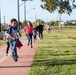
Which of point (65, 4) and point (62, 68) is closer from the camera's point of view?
point (62, 68)

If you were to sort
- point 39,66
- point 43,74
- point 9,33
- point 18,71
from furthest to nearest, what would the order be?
point 9,33, point 39,66, point 18,71, point 43,74

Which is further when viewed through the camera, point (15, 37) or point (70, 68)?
point (15, 37)

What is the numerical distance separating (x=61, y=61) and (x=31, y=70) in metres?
2.85

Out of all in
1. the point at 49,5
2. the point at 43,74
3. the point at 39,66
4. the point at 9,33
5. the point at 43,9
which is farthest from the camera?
the point at 43,9

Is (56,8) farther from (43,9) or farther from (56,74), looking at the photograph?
(56,74)

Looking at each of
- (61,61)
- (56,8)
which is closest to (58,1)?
(56,8)

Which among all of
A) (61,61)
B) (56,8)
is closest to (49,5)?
(56,8)

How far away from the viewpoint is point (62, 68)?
12.5 metres

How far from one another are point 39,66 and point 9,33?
2.00 metres

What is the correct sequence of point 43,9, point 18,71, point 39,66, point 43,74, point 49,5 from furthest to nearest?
point 43,9
point 49,5
point 39,66
point 18,71
point 43,74

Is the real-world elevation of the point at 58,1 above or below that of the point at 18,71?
above

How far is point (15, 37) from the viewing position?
14.2 m

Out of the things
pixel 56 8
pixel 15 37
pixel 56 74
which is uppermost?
pixel 56 8

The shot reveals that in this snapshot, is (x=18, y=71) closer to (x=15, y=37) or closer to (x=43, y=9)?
(x=15, y=37)
